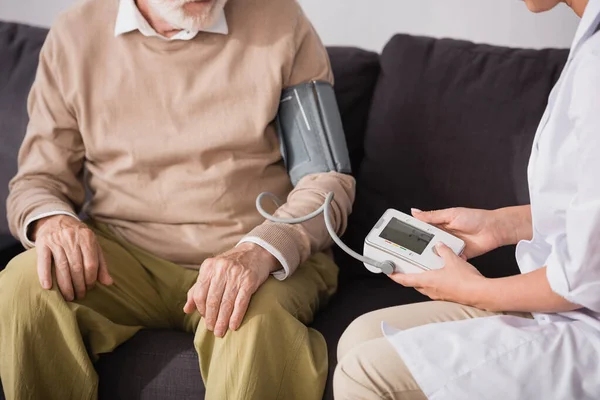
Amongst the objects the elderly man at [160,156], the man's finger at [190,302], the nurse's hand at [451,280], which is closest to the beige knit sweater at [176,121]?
the elderly man at [160,156]

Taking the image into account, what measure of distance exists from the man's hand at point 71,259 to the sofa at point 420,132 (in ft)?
0.45

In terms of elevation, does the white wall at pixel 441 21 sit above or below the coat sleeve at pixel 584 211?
below

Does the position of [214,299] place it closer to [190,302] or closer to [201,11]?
[190,302]

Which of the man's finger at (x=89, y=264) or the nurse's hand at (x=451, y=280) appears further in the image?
the man's finger at (x=89, y=264)

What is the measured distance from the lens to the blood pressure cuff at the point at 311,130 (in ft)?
5.04

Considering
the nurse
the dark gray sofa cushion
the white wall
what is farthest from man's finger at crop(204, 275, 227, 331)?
the white wall

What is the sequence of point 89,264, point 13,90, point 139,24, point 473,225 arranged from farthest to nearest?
point 13,90
point 139,24
point 89,264
point 473,225

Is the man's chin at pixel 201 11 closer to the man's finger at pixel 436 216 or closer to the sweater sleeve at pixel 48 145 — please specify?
the sweater sleeve at pixel 48 145

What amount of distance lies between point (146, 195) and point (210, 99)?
0.79ft

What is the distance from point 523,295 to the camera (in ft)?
3.57

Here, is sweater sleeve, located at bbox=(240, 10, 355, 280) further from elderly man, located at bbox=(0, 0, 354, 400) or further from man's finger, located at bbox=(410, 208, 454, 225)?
man's finger, located at bbox=(410, 208, 454, 225)

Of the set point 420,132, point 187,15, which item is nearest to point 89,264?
point 187,15

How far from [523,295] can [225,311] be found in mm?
486

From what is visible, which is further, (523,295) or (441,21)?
(441,21)
